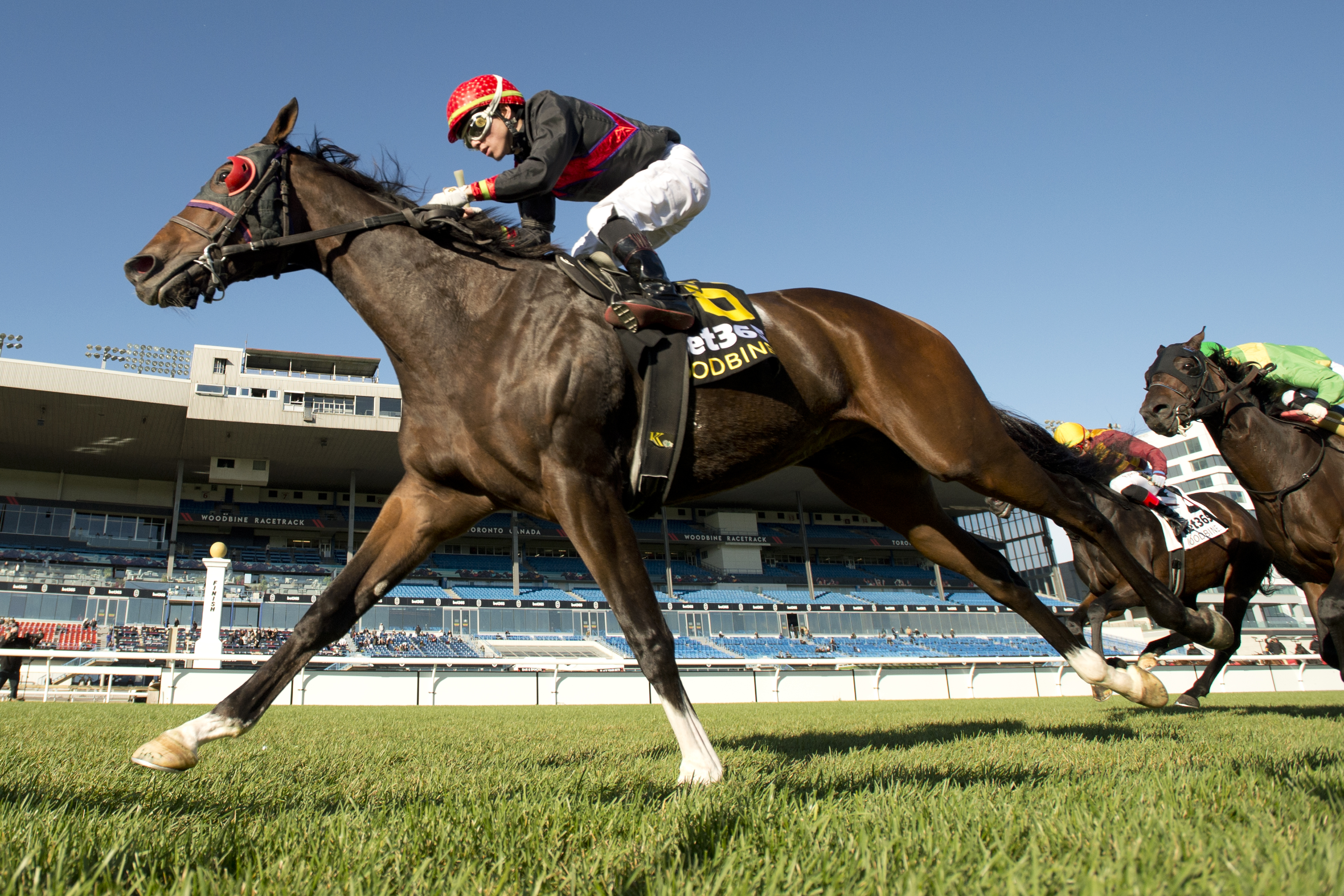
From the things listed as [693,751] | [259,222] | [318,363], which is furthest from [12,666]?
[318,363]

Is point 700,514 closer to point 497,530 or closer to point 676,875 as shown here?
point 497,530

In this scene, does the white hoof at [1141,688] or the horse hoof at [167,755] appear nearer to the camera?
the horse hoof at [167,755]

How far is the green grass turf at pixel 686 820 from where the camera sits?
1.51 meters

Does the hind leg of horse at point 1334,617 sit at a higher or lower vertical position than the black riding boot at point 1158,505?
lower

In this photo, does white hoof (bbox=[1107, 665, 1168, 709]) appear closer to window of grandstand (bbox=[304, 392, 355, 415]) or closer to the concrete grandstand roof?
window of grandstand (bbox=[304, 392, 355, 415])

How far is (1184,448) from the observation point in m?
81.1

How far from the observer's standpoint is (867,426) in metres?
4.14

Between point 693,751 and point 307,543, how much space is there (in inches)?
1724

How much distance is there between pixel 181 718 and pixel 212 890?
25.7 feet

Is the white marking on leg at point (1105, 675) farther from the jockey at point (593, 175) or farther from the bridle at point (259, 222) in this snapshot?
the bridle at point (259, 222)

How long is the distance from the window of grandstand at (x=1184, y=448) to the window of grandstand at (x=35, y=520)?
8480 centimetres

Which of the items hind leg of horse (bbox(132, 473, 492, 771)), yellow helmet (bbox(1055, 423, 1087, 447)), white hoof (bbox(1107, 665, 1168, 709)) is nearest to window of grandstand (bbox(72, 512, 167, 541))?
yellow helmet (bbox(1055, 423, 1087, 447))

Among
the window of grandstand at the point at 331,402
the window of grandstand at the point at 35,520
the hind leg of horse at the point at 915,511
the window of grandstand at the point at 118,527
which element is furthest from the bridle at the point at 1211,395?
the window of grandstand at the point at 35,520

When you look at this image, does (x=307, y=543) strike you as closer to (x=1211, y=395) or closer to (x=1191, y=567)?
(x=1191, y=567)
